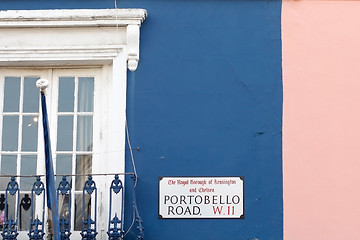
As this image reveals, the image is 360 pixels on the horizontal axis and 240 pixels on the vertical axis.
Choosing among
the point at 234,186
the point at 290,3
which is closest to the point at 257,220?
the point at 234,186

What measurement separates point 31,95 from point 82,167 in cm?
99

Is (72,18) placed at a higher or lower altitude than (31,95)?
higher

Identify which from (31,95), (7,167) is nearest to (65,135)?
(31,95)

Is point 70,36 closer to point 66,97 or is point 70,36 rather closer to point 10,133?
point 66,97

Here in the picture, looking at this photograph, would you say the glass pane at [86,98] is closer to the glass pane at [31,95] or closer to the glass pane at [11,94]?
the glass pane at [31,95]

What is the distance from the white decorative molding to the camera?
8.42 metres

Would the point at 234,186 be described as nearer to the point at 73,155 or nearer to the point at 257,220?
the point at 257,220

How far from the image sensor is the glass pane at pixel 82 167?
847 cm

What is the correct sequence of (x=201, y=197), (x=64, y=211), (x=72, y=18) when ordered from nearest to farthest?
1. (x=201, y=197)
2. (x=64, y=211)
3. (x=72, y=18)

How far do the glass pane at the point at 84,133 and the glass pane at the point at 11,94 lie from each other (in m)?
0.73

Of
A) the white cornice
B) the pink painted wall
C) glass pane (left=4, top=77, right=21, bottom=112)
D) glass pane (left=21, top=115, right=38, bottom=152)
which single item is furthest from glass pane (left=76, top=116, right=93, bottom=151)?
the pink painted wall

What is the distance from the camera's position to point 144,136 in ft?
27.2

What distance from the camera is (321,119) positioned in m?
8.36

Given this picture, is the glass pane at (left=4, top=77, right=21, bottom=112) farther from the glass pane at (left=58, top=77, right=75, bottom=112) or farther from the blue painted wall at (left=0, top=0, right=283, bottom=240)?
the blue painted wall at (left=0, top=0, right=283, bottom=240)
